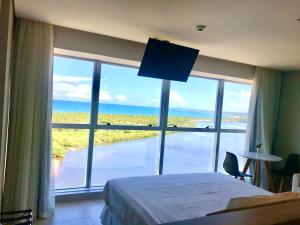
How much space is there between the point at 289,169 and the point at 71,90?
401cm

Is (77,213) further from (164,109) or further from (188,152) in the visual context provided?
(188,152)

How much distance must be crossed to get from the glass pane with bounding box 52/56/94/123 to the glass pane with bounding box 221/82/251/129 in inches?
107

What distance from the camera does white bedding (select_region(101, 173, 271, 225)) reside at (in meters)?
2.02

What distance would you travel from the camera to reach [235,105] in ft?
16.7

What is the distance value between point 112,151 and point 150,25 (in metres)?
2.17

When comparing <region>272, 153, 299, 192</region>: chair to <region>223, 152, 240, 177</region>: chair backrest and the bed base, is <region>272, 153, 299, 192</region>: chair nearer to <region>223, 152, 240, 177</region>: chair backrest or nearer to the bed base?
<region>223, 152, 240, 177</region>: chair backrest

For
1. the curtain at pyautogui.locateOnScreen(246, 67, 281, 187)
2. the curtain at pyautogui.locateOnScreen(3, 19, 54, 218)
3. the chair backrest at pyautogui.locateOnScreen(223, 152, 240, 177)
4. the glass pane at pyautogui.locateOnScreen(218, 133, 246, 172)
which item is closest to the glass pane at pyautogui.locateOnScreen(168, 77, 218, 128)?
the glass pane at pyautogui.locateOnScreen(218, 133, 246, 172)

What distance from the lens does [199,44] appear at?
11.1 ft

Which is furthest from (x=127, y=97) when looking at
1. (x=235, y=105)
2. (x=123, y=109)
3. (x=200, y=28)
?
(x=235, y=105)

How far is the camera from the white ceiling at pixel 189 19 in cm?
217

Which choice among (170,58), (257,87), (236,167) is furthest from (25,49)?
(257,87)

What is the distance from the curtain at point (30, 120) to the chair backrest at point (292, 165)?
4033 millimetres

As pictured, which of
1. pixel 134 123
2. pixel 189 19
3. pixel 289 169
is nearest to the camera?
pixel 189 19

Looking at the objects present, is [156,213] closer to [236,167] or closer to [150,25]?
[150,25]
